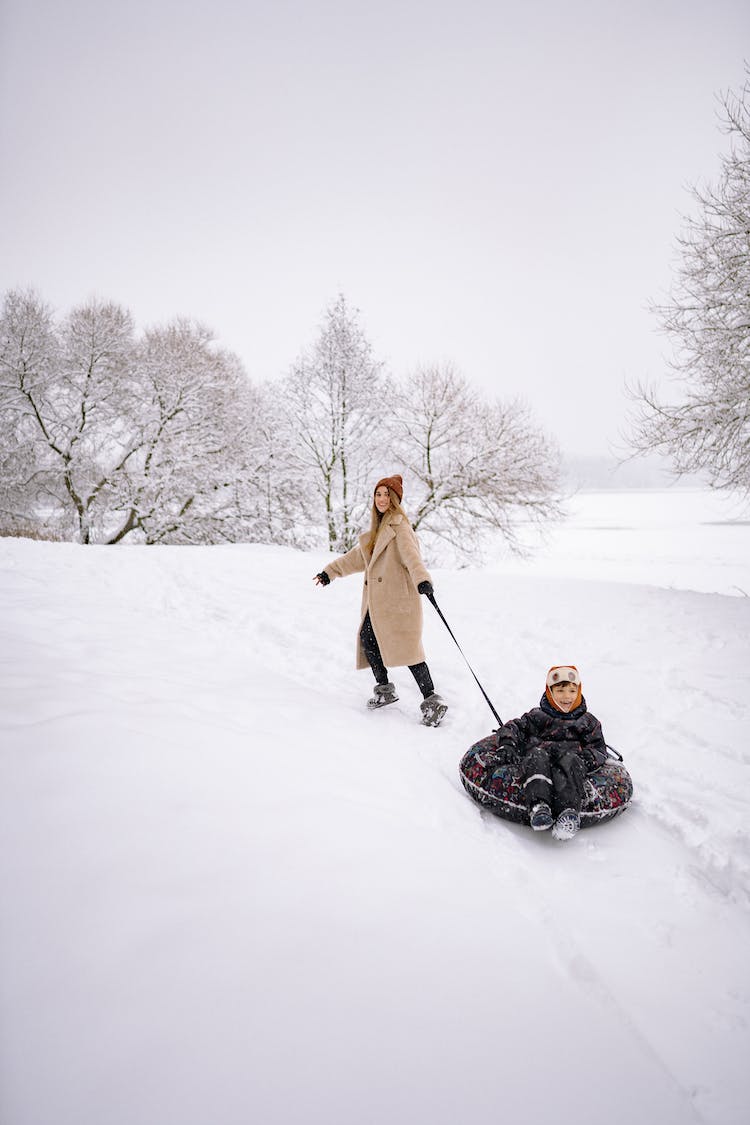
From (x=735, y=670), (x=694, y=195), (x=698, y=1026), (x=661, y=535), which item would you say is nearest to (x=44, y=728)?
(x=698, y=1026)

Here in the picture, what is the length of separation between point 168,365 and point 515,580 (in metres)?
13.6

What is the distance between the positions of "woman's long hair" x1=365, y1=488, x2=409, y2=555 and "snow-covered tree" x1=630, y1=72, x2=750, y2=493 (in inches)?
243

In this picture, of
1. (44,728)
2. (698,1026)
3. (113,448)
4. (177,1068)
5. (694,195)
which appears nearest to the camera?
(177,1068)

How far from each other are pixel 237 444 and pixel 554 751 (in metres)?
15.7

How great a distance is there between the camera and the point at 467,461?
48.0 feet

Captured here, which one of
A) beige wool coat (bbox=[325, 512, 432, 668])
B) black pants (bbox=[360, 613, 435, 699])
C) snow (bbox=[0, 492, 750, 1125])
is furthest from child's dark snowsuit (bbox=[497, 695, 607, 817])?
black pants (bbox=[360, 613, 435, 699])

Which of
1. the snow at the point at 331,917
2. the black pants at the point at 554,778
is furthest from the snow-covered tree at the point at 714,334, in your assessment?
the black pants at the point at 554,778

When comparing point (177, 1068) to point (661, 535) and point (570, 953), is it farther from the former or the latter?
point (661, 535)

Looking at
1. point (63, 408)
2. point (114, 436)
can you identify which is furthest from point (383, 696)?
point (63, 408)

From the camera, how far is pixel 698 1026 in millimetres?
1738

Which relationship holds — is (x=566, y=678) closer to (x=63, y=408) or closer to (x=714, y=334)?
(x=714, y=334)

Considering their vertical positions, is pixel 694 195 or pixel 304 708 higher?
pixel 694 195

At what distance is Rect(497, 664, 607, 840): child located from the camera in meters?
2.79

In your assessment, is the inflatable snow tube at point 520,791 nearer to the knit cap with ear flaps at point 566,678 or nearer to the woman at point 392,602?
the knit cap with ear flaps at point 566,678
